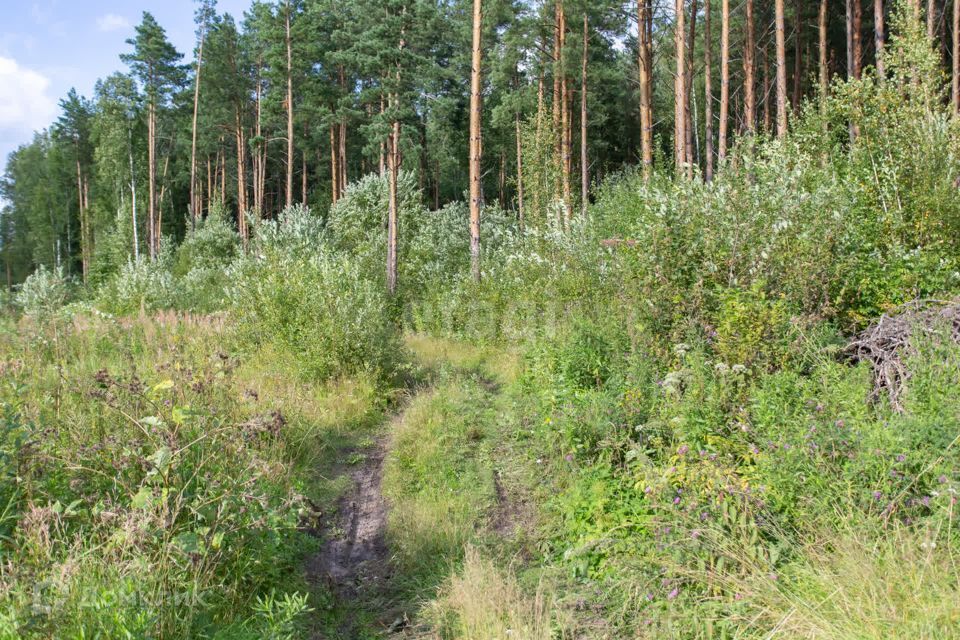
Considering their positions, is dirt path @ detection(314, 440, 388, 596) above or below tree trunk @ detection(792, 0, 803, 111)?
below

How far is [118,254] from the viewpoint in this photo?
38.6 meters

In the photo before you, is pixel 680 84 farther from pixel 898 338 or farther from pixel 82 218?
pixel 82 218

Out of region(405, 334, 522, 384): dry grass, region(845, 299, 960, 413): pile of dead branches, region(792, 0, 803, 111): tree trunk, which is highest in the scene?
region(792, 0, 803, 111): tree trunk

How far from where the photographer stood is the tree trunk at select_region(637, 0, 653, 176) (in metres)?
17.0

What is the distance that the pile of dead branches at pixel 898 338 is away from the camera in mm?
4723

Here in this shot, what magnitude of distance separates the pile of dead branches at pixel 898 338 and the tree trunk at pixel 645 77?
37.6ft

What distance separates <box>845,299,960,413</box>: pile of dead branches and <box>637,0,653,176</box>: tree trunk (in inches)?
452

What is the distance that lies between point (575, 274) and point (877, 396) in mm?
6175

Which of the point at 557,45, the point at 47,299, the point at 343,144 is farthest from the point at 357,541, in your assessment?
the point at 343,144

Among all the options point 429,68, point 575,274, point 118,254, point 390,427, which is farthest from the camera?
point 118,254

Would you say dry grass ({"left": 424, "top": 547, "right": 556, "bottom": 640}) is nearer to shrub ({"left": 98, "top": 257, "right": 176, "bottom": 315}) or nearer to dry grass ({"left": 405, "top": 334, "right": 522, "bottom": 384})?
dry grass ({"left": 405, "top": 334, "right": 522, "bottom": 384})

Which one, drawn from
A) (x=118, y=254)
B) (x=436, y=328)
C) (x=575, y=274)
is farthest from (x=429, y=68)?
(x=118, y=254)

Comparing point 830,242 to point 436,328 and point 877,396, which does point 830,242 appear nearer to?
point 877,396

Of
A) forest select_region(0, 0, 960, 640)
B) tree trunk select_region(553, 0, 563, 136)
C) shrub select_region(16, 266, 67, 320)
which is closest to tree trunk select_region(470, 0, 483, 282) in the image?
forest select_region(0, 0, 960, 640)
